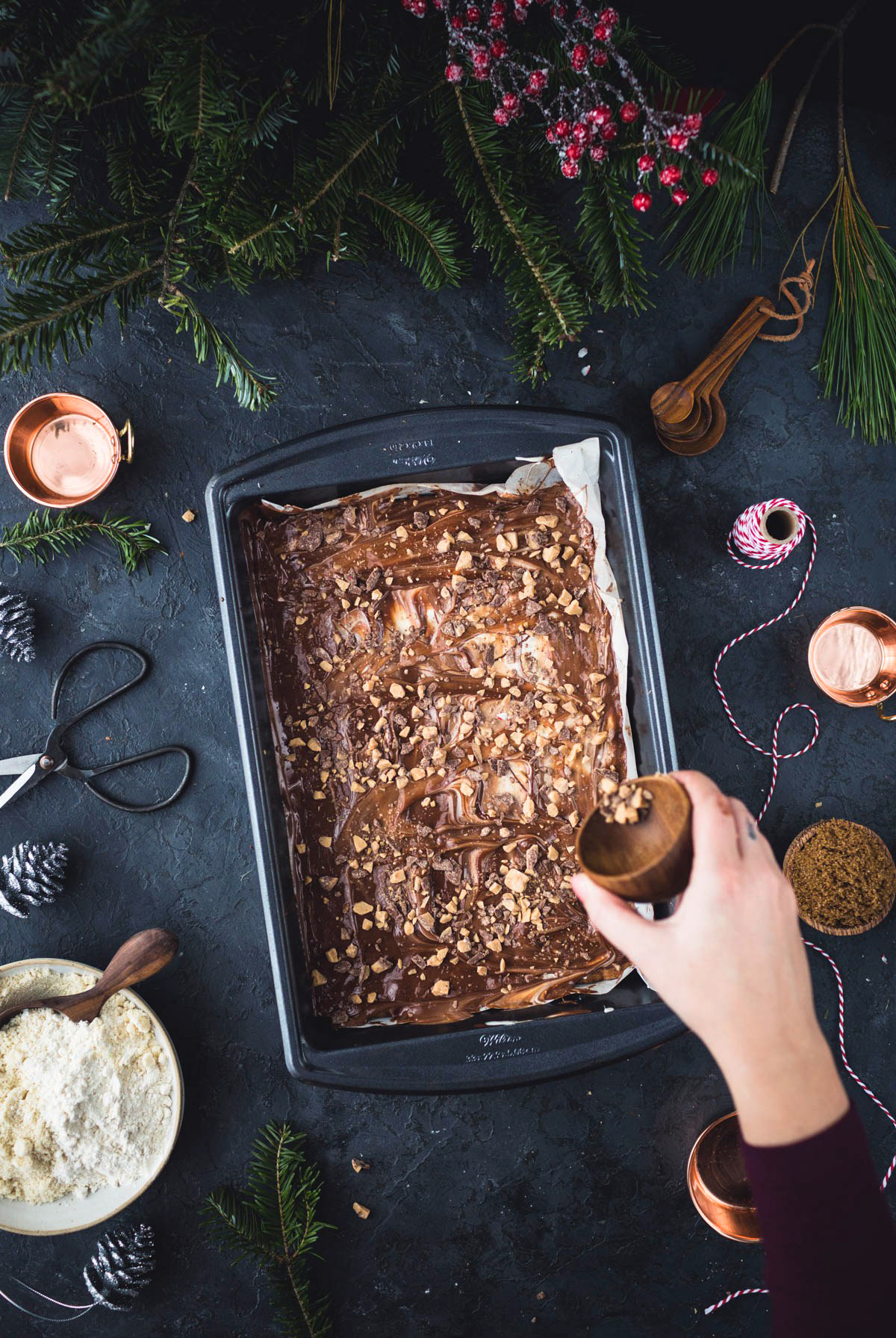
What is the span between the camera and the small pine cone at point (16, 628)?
1708 mm

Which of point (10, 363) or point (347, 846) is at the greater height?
point (10, 363)

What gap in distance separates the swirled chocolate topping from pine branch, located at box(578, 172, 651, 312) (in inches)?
14.3

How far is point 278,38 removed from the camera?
1.30 metres

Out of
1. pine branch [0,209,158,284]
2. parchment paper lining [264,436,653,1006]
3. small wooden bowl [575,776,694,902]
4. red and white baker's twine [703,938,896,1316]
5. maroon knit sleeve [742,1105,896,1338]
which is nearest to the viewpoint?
maroon knit sleeve [742,1105,896,1338]

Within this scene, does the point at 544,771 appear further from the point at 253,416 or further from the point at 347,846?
the point at 253,416

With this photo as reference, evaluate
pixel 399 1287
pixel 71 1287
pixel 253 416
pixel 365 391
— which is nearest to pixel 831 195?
pixel 365 391

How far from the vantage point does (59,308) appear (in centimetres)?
143

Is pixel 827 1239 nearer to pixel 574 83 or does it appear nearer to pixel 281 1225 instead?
pixel 281 1225

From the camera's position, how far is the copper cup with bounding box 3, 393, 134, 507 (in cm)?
169

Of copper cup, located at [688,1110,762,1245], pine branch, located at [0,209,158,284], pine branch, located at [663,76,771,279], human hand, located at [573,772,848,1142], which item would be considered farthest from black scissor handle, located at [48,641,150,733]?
copper cup, located at [688,1110,762,1245]

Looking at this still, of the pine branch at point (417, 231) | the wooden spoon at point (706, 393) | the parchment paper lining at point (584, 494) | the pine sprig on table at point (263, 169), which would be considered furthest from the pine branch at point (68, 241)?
the wooden spoon at point (706, 393)

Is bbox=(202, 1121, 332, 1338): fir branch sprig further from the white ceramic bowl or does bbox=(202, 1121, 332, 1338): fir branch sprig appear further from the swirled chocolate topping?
the swirled chocolate topping

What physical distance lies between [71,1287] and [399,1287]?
0.65 metres

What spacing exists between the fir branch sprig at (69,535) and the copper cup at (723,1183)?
161 cm
